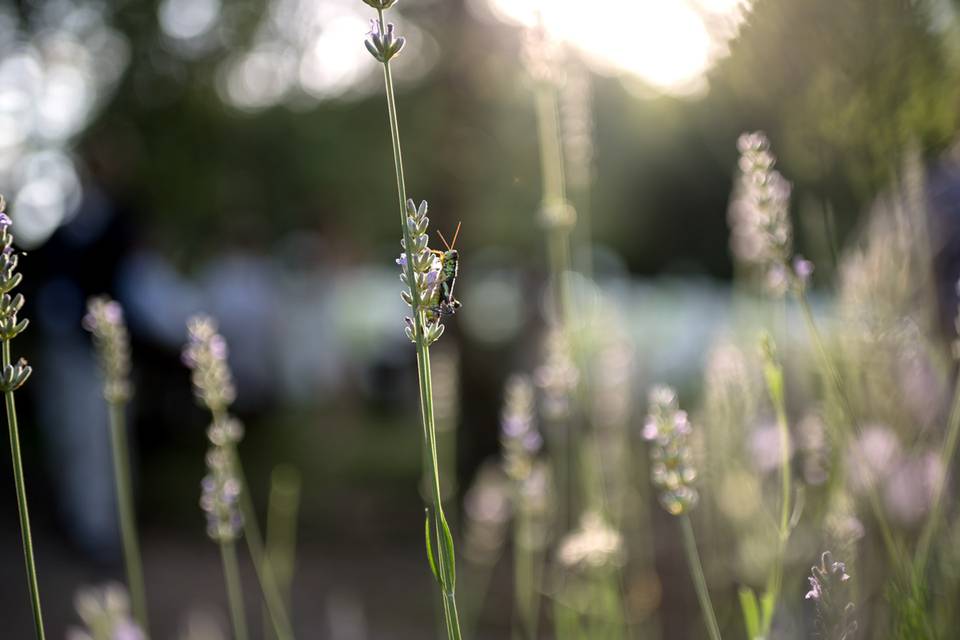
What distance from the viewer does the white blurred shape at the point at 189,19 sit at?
6137 mm

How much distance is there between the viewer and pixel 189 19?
623 cm

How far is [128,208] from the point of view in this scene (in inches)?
248

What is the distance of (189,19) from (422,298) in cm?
615

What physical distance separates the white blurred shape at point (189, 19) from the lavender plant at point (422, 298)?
19.4ft

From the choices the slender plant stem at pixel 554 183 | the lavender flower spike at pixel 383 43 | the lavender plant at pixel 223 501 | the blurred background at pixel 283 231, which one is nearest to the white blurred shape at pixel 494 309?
the blurred background at pixel 283 231

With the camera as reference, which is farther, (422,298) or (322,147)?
(322,147)

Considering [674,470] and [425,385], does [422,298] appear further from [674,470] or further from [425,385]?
[674,470]

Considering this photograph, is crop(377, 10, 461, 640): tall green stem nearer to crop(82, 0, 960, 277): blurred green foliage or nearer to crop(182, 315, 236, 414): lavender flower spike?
crop(182, 315, 236, 414): lavender flower spike

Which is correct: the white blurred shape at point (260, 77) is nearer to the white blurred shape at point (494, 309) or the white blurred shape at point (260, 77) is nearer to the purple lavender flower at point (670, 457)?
the white blurred shape at point (494, 309)

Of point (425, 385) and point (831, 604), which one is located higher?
point (425, 385)

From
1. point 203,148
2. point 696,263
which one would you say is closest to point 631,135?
point 696,263

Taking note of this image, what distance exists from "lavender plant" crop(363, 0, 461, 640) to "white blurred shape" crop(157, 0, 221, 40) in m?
5.91

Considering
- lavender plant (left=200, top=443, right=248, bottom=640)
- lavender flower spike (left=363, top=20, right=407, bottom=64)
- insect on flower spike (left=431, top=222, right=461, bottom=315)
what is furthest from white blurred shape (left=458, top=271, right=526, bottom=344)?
lavender flower spike (left=363, top=20, right=407, bottom=64)

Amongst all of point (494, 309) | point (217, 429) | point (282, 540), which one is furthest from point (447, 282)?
point (494, 309)
